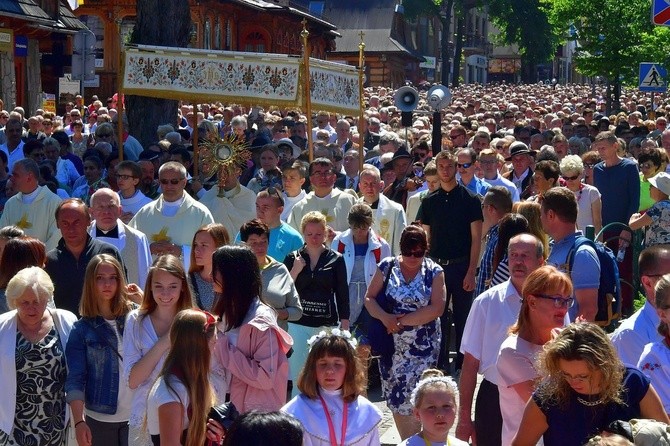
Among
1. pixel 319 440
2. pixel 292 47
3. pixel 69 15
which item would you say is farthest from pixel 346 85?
pixel 292 47

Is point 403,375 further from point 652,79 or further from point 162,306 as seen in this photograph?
point 652,79

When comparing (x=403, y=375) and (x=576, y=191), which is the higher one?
(x=576, y=191)

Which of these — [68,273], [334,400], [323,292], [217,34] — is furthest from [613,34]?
[334,400]

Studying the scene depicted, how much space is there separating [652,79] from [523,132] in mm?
2464

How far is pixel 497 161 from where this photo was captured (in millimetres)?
12234

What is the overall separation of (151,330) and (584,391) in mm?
2283

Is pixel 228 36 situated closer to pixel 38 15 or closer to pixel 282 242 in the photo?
pixel 38 15

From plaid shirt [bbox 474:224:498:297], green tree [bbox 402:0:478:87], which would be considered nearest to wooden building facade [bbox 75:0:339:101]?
green tree [bbox 402:0:478:87]

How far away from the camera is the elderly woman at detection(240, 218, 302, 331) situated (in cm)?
754

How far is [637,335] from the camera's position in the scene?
5516mm

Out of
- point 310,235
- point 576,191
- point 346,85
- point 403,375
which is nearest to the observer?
point 403,375

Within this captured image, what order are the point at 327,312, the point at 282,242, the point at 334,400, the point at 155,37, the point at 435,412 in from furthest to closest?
the point at 155,37
the point at 282,242
the point at 327,312
the point at 334,400
the point at 435,412

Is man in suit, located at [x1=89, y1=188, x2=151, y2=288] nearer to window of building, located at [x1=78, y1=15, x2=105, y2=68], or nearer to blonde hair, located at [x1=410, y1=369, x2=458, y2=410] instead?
blonde hair, located at [x1=410, y1=369, x2=458, y2=410]

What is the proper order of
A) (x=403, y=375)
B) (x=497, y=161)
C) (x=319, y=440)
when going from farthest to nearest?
(x=497, y=161) → (x=403, y=375) → (x=319, y=440)
